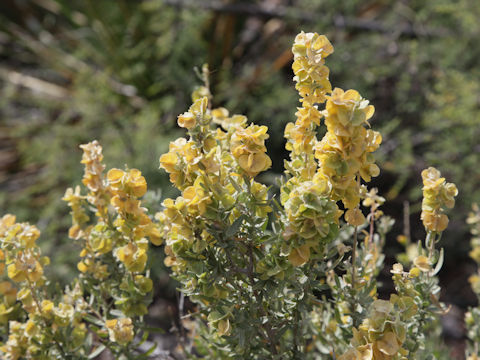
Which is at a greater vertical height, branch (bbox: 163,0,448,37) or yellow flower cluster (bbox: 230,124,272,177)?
branch (bbox: 163,0,448,37)

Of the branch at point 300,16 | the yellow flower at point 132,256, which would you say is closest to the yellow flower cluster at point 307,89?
the yellow flower at point 132,256

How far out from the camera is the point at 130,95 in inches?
98.4

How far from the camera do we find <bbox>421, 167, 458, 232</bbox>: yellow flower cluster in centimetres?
57

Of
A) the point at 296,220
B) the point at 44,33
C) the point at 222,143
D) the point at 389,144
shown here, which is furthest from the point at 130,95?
the point at 296,220

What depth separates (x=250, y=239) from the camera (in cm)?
59

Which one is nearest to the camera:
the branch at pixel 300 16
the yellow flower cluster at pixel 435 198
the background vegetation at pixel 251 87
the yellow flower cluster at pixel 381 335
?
the yellow flower cluster at pixel 381 335

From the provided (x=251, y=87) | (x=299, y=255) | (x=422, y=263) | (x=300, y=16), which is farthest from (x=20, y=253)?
(x=300, y=16)

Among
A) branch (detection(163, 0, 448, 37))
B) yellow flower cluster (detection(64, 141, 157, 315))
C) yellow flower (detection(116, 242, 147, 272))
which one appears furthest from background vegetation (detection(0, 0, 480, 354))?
yellow flower (detection(116, 242, 147, 272))

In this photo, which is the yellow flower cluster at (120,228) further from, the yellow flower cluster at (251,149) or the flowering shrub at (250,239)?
the yellow flower cluster at (251,149)

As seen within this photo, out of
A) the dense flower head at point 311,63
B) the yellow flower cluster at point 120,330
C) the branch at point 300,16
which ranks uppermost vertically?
the branch at point 300,16

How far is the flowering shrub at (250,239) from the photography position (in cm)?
51

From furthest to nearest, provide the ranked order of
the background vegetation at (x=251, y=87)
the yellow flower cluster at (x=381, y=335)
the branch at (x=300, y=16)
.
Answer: the branch at (x=300, y=16) → the background vegetation at (x=251, y=87) → the yellow flower cluster at (x=381, y=335)

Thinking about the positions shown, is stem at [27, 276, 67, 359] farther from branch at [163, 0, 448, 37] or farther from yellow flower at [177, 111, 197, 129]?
branch at [163, 0, 448, 37]

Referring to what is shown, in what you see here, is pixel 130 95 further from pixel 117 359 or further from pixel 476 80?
pixel 117 359
